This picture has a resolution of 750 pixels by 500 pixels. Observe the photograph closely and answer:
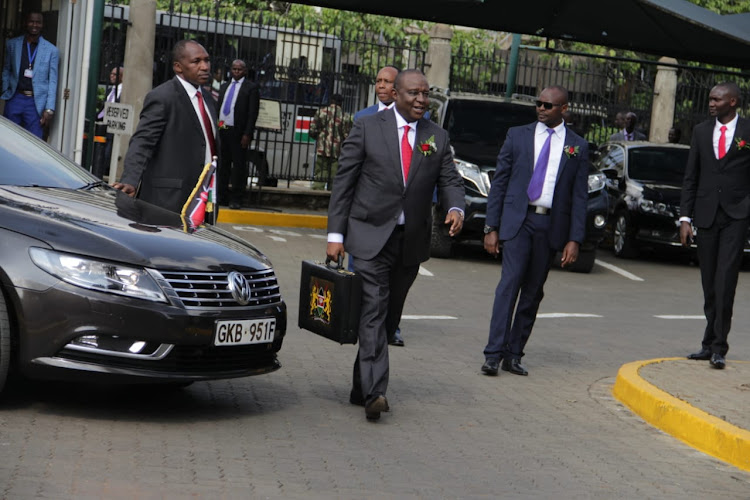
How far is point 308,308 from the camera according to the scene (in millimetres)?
7344

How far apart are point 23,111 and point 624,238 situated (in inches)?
326

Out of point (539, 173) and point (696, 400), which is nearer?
point (696, 400)

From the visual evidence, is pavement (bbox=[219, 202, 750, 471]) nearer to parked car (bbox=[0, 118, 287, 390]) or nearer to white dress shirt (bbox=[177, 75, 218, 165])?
parked car (bbox=[0, 118, 287, 390])

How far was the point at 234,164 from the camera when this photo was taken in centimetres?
1873

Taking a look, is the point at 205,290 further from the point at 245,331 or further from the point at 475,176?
the point at 475,176

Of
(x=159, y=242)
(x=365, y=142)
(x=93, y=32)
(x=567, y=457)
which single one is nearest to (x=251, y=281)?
(x=159, y=242)

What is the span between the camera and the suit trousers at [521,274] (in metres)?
8.91

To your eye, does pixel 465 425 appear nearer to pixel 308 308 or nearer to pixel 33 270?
pixel 308 308

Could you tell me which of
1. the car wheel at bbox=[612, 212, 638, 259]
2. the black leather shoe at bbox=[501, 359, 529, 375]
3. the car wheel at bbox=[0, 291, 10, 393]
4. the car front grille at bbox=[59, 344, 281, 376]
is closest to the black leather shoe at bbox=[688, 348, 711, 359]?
the black leather shoe at bbox=[501, 359, 529, 375]

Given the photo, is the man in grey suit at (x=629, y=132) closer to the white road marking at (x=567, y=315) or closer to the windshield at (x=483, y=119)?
the windshield at (x=483, y=119)

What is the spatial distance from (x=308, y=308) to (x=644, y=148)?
40.8 ft

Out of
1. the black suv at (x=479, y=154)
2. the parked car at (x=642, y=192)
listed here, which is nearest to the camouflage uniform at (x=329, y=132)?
the black suv at (x=479, y=154)

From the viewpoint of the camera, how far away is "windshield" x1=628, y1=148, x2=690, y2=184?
725 inches

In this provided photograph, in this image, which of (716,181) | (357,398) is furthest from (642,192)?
(357,398)
